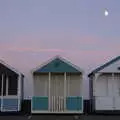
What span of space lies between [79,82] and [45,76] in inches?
92.4

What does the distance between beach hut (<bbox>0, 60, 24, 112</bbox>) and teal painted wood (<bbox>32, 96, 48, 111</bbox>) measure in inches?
48.6

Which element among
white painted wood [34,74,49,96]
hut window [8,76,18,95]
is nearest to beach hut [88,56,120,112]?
white painted wood [34,74,49,96]

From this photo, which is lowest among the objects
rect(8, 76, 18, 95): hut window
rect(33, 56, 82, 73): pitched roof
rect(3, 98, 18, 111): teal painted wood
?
rect(3, 98, 18, 111): teal painted wood

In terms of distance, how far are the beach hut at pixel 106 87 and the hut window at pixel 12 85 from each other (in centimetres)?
525

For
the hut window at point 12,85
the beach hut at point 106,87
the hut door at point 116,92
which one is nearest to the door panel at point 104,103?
the beach hut at point 106,87

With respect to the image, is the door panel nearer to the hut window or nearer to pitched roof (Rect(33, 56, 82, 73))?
pitched roof (Rect(33, 56, 82, 73))

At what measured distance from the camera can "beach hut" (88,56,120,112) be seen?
2664 centimetres

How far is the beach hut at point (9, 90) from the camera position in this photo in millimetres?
26344

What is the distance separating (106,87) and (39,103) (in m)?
5.02

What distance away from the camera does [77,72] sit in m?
26.1

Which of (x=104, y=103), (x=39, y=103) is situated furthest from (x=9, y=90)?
(x=104, y=103)

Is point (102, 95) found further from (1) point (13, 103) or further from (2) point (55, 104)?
(1) point (13, 103)
